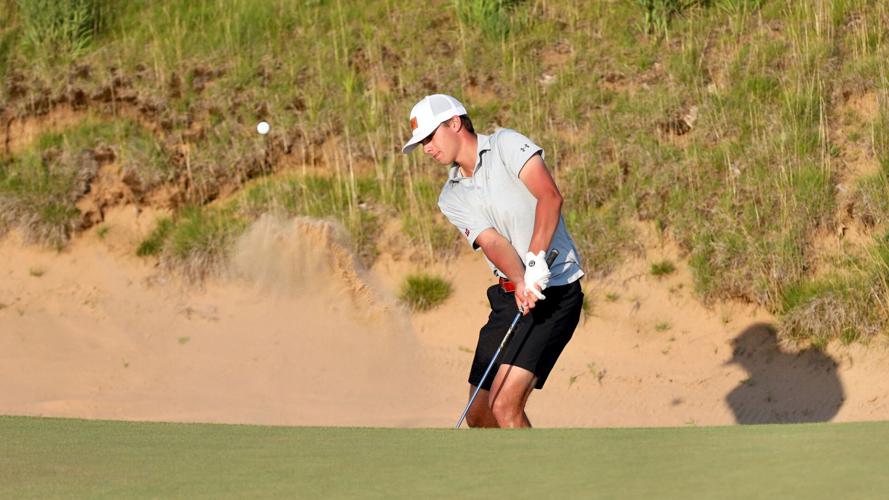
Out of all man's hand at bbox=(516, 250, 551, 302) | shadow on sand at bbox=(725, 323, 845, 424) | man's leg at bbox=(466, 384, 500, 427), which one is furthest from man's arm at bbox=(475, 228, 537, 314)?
shadow on sand at bbox=(725, 323, 845, 424)

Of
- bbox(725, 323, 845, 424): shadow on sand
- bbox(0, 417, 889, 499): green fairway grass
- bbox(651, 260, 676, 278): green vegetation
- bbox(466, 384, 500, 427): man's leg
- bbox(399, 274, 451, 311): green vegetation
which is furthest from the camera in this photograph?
bbox(399, 274, 451, 311): green vegetation

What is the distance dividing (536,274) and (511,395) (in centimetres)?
64

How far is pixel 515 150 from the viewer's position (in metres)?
6.31

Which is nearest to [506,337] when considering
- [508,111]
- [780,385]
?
[780,385]

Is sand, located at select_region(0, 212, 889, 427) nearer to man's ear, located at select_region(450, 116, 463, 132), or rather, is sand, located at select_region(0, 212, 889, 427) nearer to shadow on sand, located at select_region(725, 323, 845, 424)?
shadow on sand, located at select_region(725, 323, 845, 424)

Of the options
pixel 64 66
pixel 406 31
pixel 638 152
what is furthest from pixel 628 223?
pixel 64 66

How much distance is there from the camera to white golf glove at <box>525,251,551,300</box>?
609 cm

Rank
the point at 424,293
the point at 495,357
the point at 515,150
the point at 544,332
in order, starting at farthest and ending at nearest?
the point at 424,293 → the point at 495,357 → the point at 544,332 → the point at 515,150

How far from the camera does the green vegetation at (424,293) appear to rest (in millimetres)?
11641

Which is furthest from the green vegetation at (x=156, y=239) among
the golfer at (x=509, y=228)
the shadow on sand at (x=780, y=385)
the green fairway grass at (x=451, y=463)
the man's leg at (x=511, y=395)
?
the green fairway grass at (x=451, y=463)

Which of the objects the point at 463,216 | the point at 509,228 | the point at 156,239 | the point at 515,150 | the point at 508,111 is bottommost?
the point at 509,228

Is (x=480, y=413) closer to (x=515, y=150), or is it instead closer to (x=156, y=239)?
(x=515, y=150)

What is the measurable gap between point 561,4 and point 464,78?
150 cm

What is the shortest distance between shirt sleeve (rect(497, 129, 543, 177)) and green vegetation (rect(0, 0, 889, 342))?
4.92 m
